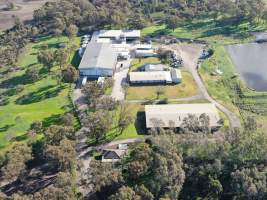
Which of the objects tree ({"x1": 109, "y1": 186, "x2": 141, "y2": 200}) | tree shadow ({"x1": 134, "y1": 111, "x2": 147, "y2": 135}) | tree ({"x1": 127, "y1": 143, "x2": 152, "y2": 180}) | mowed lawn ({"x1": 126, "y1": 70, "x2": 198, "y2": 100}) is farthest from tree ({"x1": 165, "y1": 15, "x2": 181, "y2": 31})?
tree ({"x1": 109, "y1": 186, "x2": 141, "y2": 200})

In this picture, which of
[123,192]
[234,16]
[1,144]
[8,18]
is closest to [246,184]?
[123,192]

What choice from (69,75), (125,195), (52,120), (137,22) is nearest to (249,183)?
(125,195)

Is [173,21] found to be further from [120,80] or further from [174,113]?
[174,113]

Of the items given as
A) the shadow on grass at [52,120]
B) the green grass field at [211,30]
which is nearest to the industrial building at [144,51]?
the green grass field at [211,30]

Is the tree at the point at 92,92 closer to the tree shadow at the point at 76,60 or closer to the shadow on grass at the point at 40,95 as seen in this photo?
the shadow on grass at the point at 40,95

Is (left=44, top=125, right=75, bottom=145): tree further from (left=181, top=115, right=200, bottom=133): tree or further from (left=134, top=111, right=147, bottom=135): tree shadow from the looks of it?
(left=181, top=115, right=200, bottom=133): tree

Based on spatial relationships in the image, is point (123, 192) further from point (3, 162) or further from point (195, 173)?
point (3, 162)
